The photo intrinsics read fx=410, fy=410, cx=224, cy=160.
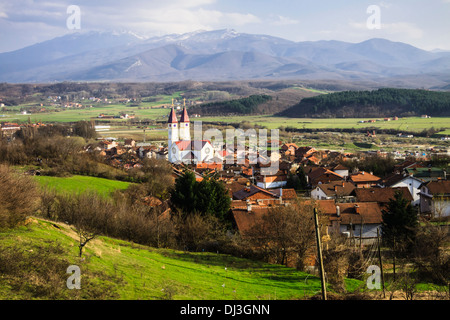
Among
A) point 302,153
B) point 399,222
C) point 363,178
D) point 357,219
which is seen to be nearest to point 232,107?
point 302,153

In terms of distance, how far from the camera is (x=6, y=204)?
1186 cm

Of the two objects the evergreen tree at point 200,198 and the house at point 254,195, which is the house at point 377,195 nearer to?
the house at point 254,195

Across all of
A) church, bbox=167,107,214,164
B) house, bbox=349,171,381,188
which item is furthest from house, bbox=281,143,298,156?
house, bbox=349,171,381,188

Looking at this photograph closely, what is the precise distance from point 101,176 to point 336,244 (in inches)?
900

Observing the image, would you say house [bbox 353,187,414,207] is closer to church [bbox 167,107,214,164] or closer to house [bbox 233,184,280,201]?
house [bbox 233,184,280,201]

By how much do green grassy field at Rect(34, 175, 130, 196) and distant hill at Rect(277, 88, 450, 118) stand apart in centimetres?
9241

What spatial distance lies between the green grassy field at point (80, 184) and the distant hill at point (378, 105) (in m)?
92.4

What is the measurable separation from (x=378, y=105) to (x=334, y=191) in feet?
290

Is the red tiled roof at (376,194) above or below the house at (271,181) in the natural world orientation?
above

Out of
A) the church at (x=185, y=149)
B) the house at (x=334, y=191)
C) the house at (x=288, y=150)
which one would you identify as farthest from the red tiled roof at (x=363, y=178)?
the church at (x=185, y=149)

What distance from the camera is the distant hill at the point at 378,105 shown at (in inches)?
4104

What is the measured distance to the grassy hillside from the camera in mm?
9211

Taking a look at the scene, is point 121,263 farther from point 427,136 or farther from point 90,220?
point 427,136
